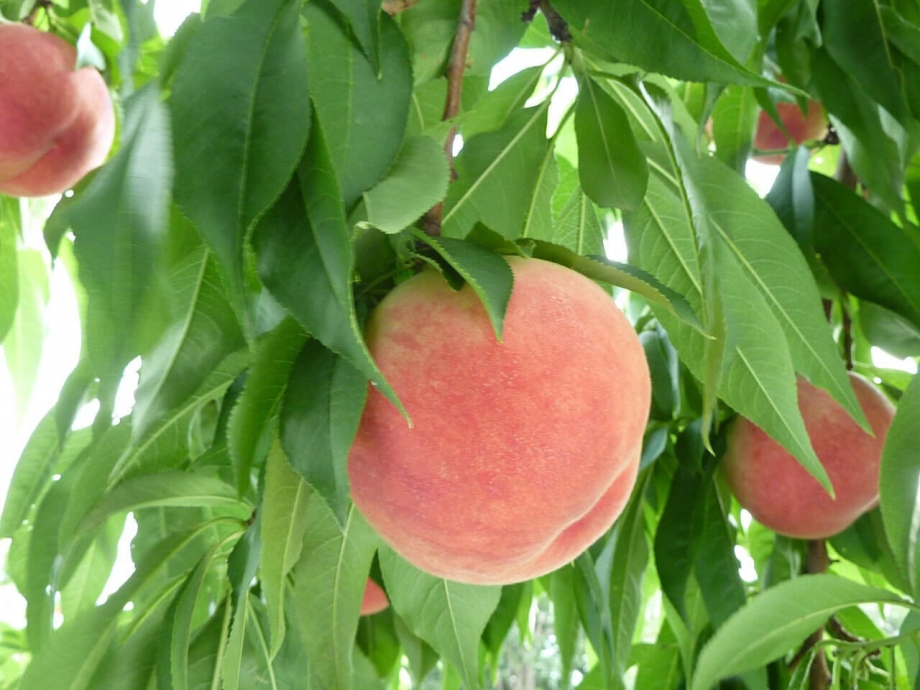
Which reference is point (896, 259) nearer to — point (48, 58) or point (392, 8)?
point (392, 8)

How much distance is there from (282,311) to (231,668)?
0.80 ft

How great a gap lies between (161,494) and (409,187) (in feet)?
1.20

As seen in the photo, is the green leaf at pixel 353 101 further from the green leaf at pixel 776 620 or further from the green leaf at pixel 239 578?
the green leaf at pixel 776 620

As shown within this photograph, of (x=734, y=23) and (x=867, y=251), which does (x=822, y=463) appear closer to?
(x=867, y=251)

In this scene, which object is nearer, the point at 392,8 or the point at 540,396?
the point at 540,396

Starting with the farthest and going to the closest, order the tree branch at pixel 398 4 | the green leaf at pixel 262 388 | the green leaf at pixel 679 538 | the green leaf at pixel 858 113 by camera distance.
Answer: the green leaf at pixel 679 538 < the green leaf at pixel 858 113 < the tree branch at pixel 398 4 < the green leaf at pixel 262 388

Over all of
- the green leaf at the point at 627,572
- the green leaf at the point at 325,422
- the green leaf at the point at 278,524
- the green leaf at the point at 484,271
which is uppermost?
the green leaf at the point at 484,271

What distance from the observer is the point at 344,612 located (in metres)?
0.64

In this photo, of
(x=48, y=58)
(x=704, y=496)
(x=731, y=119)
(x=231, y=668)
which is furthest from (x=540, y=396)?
(x=48, y=58)

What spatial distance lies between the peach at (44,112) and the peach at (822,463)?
0.79 metres

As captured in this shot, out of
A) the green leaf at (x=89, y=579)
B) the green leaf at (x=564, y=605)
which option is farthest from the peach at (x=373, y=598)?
the green leaf at (x=89, y=579)

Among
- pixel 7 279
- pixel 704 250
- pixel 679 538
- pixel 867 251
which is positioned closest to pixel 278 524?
pixel 704 250

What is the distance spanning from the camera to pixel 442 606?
2.57 ft

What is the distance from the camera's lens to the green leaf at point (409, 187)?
44cm
